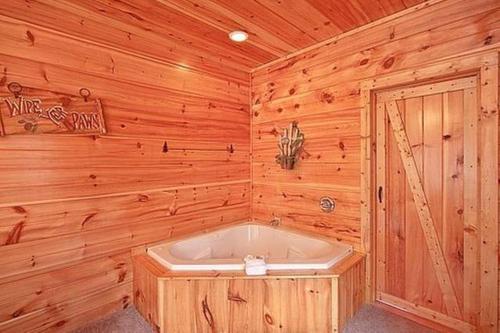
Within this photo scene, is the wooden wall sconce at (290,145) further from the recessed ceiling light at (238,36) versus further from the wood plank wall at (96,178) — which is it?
the recessed ceiling light at (238,36)

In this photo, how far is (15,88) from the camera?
1.66m

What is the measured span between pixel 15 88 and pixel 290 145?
209cm

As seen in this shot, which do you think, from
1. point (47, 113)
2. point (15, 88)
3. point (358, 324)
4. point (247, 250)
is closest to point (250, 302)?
point (358, 324)

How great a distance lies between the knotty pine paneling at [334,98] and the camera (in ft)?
5.84

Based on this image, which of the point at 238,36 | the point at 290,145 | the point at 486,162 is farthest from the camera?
the point at 290,145

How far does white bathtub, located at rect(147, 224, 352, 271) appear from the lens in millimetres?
1819

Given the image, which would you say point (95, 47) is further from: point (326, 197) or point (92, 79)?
point (326, 197)

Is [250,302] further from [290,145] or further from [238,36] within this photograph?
[238,36]

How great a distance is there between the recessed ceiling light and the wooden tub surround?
6.01 ft

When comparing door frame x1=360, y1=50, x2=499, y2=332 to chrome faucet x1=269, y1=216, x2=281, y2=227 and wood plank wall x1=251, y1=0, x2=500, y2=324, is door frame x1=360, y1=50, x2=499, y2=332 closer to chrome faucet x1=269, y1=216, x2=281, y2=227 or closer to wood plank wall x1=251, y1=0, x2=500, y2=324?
wood plank wall x1=251, y1=0, x2=500, y2=324

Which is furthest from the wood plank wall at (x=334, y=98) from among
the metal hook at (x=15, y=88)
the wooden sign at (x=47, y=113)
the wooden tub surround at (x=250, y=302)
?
the metal hook at (x=15, y=88)

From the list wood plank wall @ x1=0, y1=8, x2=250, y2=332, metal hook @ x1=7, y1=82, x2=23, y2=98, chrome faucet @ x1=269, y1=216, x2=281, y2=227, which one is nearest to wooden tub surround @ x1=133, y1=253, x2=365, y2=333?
wood plank wall @ x1=0, y1=8, x2=250, y2=332

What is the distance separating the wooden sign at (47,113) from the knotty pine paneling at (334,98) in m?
1.65

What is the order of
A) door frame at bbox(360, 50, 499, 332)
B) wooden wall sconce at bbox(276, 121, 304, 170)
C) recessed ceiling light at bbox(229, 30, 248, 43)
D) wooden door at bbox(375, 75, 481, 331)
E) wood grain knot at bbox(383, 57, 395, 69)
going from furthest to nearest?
wooden wall sconce at bbox(276, 121, 304, 170) → recessed ceiling light at bbox(229, 30, 248, 43) → wood grain knot at bbox(383, 57, 395, 69) → wooden door at bbox(375, 75, 481, 331) → door frame at bbox(360, 50, 499, 332)
